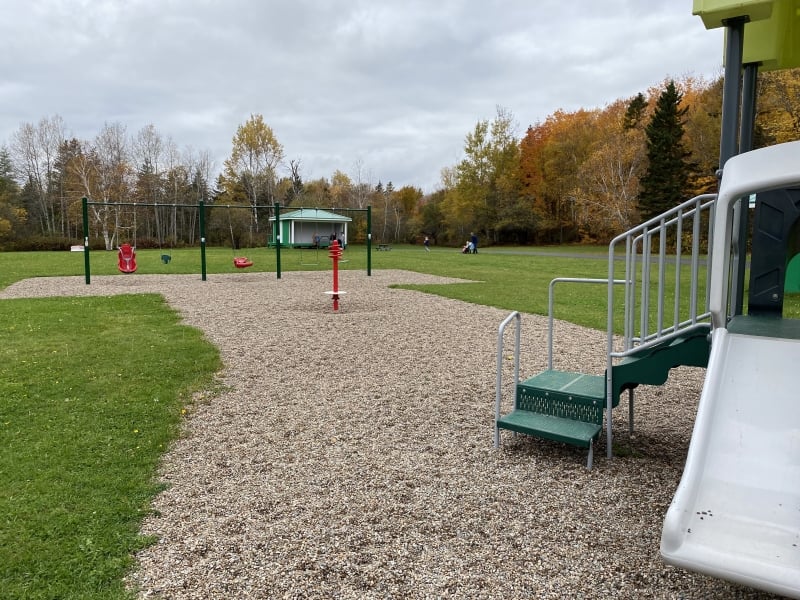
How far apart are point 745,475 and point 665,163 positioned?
142 ft

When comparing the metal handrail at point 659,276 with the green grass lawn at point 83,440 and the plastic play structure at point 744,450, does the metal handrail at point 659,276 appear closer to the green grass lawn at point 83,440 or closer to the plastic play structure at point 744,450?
the plastic play structure at point 744,450

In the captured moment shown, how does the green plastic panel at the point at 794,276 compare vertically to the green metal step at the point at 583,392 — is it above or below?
above

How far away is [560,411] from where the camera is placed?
172 inches

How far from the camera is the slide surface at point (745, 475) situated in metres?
2.13

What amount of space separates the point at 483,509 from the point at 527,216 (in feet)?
178

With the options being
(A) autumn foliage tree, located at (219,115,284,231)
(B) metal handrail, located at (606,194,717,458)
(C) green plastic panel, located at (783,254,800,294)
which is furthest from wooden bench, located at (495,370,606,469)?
(A) autumn foliage tree, located at (219,115,284,231)

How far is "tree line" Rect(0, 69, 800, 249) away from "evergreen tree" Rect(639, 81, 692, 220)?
0.25 feet

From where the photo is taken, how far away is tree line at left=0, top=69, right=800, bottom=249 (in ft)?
132

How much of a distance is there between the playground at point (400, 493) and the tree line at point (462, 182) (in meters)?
32.8

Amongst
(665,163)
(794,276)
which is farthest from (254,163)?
(794,276)

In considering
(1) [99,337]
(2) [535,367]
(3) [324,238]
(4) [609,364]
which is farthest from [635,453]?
(3) [324,238]

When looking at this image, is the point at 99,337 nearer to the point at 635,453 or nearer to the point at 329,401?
the point at 329,401

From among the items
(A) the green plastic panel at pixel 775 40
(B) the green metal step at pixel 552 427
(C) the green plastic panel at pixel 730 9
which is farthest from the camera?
(A) the green plastic panel at pixel 775 40

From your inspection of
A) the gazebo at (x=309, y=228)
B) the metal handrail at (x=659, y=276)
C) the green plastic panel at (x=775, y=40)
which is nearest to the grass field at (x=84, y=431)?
the metal handrail at (x=659, y=276)
